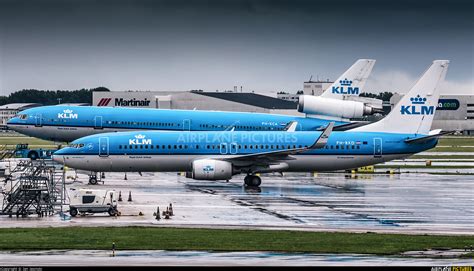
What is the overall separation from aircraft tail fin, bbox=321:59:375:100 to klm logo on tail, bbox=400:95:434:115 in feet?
58.8

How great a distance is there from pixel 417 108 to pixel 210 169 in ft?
56.7

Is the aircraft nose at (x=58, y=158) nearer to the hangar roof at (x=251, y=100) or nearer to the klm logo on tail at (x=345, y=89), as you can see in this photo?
the klm logo on tail at (x=345, y=89)

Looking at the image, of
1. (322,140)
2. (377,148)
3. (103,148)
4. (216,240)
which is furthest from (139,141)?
(216,240)

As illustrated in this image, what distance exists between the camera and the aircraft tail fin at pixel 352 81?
83312 mm

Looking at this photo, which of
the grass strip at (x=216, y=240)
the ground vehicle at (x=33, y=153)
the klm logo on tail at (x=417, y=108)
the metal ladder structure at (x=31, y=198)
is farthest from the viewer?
the ground vehicle at (x=33, y=153)

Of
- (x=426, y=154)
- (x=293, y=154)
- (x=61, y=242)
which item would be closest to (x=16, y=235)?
(x=61, y=242)

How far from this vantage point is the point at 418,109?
65375 millimetres

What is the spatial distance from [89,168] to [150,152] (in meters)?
4.47

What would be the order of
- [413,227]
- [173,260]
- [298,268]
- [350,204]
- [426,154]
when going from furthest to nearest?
1. [426,154]
2. [350,204]
3. [413,227]
4. [173,260]
5. [298,268]

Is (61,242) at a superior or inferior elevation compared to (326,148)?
inferior

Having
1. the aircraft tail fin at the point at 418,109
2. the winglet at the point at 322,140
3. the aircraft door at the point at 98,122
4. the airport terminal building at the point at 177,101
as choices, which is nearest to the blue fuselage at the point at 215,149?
the aircraft tail fin at the point at 418,109

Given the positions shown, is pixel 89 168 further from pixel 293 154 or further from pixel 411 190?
pixel 411 190

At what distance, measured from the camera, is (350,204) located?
2025 inches

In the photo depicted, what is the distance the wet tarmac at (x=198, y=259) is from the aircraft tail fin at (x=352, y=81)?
52.0 m
